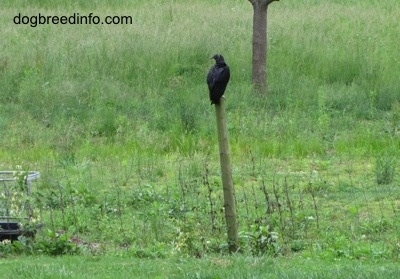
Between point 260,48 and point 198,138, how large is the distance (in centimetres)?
386

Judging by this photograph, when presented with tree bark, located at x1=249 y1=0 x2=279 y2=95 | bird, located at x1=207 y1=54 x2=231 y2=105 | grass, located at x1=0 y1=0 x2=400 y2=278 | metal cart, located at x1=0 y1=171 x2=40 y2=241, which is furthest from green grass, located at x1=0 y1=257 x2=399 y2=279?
tree bark, located at x1=249 y1=0 x2=279 y2=95

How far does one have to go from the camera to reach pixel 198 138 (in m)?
13.9

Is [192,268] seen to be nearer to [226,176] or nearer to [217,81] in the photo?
[226,176]

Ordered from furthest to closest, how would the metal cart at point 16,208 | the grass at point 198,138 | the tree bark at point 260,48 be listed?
Answer: the tree bark at point 260,48 < the metal cart at point 16,208 < the grass at point 198,138

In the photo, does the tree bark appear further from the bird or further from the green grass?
the green grass

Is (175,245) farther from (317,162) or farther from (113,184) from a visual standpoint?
(317,162)

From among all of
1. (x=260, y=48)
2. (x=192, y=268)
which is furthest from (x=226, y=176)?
(x=260, y=48)

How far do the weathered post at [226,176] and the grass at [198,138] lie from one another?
0.16 metres

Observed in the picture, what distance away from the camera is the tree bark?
55.9ft

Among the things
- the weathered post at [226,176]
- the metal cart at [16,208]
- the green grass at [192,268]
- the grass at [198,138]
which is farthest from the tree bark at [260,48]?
the green grass at [192,268]

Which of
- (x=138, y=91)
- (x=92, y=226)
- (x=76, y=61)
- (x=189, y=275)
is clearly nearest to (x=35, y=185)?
(x=92, y=226)

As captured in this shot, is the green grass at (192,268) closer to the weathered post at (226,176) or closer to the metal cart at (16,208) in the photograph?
the weathered post at (226,176)

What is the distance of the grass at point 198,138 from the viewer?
26.0ft

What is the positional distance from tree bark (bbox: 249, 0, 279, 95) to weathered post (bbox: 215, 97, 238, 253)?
9355 mm
